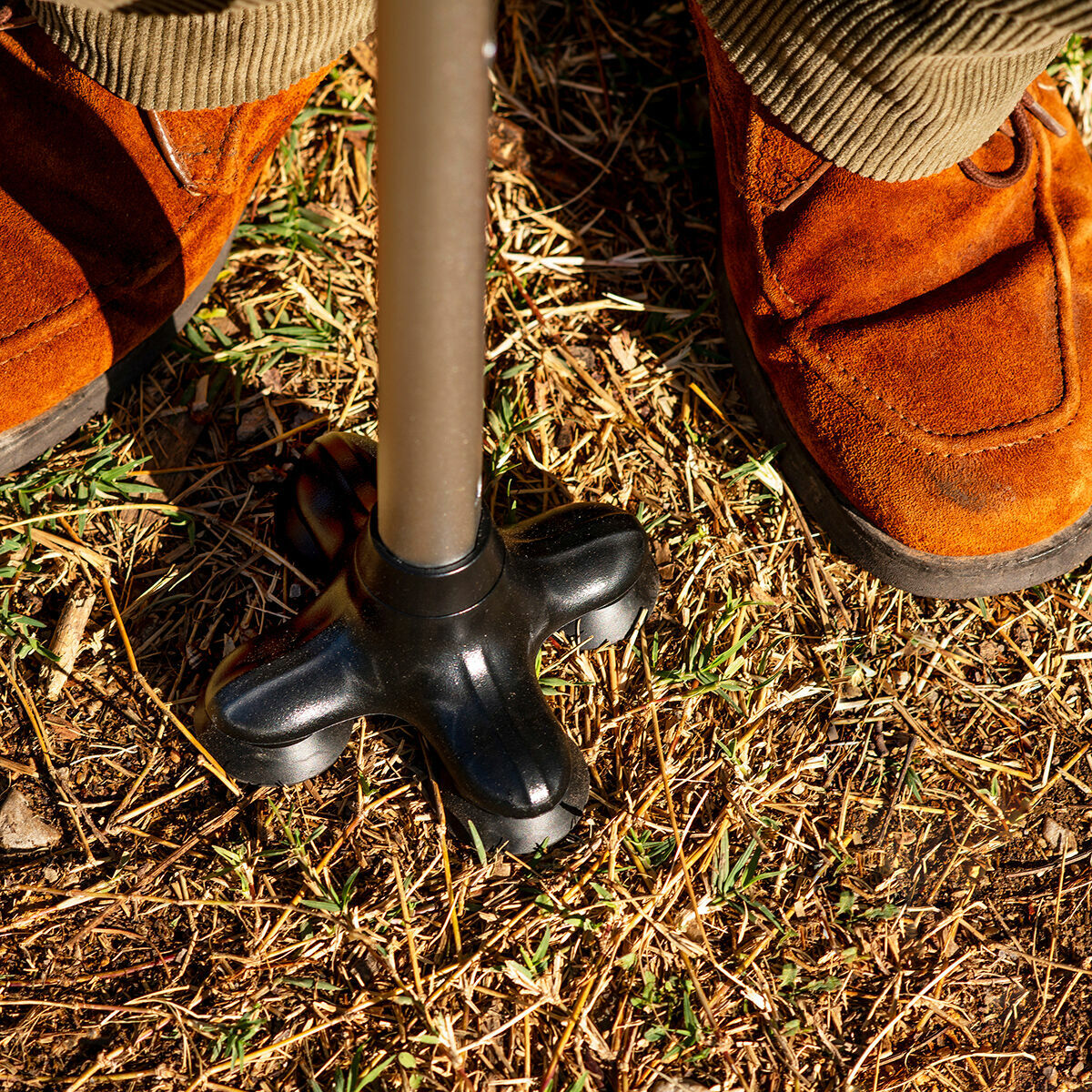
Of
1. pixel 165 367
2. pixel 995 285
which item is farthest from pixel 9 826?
pixel 995 285

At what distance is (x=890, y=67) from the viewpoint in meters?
0.95

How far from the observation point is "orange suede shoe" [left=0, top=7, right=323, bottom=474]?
3.64 feet

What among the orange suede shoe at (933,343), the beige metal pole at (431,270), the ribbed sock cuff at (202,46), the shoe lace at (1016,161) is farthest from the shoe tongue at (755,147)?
the beige metal pole at (431,270)

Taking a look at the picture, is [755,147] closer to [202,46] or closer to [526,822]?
[202,46]

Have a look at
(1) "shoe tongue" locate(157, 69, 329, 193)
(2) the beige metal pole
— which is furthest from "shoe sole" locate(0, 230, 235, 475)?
(2) the beige metal pole

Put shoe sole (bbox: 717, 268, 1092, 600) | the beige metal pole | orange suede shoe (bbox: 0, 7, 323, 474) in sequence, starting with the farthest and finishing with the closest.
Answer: shoe sole (bbox: 717, 268, 1092, 600) → orange suede shoe (bbox: 0, 7, 323, 474) → the beige metal pole

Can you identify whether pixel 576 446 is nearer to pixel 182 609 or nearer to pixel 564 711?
pixel 564 711

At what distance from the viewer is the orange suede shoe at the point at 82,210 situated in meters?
1.11

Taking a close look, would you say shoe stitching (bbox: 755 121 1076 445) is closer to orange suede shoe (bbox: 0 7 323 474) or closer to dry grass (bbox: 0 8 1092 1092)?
dry grass (bbox: 0 8 1092 1092)

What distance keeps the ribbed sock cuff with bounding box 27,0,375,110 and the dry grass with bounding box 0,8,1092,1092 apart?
359mm

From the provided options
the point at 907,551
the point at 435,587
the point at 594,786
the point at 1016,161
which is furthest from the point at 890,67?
the point at 594,786

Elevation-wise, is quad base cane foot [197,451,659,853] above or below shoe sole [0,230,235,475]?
below

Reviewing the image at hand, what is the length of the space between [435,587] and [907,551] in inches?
24.7

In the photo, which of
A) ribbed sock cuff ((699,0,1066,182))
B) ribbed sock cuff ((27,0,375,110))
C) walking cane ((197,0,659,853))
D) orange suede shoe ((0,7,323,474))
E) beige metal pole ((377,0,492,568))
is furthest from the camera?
orange suede shoe ((0,7,323,474))
